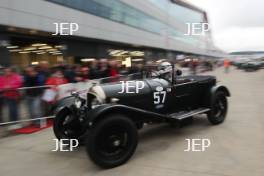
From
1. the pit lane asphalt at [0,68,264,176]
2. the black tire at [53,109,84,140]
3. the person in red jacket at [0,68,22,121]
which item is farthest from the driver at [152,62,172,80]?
the person in red jacket at [0,68,22,121]

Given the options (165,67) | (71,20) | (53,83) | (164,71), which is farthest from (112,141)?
(71,20)

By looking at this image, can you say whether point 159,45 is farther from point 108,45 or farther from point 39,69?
point 39,69

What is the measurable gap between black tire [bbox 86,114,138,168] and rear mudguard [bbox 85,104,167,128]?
3.3 inches

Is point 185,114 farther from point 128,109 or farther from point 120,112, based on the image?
point 120,112

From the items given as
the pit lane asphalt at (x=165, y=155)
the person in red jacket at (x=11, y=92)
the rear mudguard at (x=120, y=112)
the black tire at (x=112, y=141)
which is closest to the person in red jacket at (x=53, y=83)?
the person in red jacket at (x=11, y=92)

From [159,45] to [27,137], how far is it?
42.7 meters

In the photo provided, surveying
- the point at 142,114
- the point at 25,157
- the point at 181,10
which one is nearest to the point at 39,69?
the point at 25,157

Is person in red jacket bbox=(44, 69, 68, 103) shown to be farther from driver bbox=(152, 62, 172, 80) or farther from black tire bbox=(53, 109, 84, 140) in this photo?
driver bbox=(152, 62, 172, 80)

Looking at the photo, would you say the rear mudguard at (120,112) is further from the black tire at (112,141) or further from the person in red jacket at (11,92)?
the person in red jacket at (11,92)

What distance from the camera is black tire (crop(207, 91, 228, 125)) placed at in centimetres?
721

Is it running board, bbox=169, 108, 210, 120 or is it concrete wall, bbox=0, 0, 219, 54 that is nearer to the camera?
running board, bbox=169, 108, 210, 120

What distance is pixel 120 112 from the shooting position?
5309mm

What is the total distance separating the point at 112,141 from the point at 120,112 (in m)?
0.50

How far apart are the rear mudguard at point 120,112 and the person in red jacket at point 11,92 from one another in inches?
130
